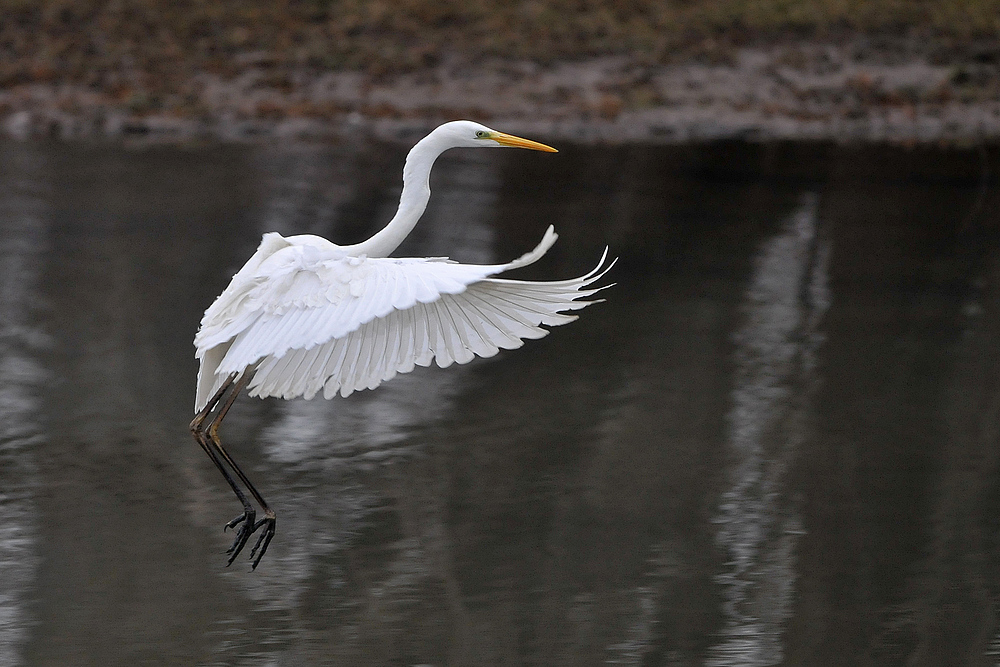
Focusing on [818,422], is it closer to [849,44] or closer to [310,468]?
[310,468]

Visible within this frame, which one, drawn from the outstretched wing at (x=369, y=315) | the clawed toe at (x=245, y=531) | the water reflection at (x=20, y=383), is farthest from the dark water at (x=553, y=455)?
the outstretched wing at (x=369, y=315)

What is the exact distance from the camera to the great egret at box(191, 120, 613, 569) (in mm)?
3566

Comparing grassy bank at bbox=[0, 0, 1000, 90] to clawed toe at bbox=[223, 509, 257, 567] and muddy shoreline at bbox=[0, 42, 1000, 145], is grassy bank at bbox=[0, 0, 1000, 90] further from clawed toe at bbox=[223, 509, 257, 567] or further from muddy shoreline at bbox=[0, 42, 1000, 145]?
clawed toe at bbox=[223, 509, 257, 567]

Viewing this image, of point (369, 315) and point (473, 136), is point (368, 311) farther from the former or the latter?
point (473, 136)

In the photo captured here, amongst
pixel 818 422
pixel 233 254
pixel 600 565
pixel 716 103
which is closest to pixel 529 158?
pixel 716 103

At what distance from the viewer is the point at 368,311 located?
3547 mm

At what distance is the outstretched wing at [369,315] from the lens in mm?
3561

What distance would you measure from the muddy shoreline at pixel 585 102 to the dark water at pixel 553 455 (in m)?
2.38

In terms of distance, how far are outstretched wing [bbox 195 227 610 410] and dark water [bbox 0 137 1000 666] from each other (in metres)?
0.90

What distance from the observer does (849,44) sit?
1428cm

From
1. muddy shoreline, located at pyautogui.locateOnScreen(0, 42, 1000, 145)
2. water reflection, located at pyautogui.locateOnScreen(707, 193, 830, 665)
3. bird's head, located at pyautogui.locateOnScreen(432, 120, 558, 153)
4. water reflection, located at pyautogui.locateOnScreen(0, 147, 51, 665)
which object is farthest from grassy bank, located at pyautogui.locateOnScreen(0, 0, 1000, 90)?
bird's head, located at pyautogui.locateOnScreen(432, 120, 558, 153)

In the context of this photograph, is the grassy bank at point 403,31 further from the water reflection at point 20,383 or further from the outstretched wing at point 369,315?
the outstretched wing at point 369,315

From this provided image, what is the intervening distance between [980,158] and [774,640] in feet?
29.6

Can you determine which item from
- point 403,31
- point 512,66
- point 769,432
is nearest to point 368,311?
point 769,432
